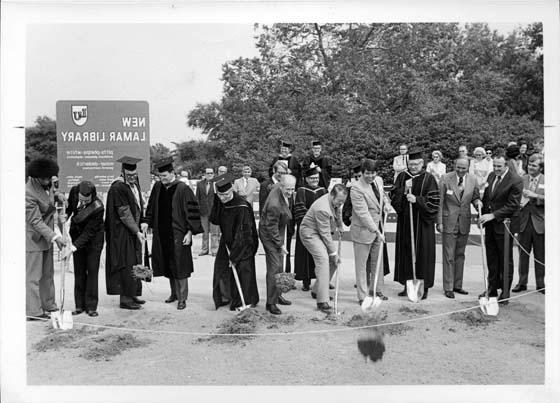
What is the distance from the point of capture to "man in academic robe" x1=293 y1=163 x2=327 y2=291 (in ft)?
21.1

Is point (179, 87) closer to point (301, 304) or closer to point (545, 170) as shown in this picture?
point (301, 304)

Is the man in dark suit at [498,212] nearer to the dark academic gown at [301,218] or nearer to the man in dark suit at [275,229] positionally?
the dark academic gown at [301,218]

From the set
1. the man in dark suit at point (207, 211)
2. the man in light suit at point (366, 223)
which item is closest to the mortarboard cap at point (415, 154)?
the man in light suit at point (366, 223)

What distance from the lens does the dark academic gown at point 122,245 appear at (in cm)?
630

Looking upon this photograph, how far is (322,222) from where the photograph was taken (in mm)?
6289

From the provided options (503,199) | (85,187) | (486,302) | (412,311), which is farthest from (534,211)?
(85,187)

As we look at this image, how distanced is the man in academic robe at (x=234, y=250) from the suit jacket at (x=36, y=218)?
5.62 feet

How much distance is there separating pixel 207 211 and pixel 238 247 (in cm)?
67

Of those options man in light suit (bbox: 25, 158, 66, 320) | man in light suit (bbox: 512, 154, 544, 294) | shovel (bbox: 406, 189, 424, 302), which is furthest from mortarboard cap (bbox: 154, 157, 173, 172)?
man in light suit (bbox: 512, 154, 544, 294)

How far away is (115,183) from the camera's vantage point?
6.20 m

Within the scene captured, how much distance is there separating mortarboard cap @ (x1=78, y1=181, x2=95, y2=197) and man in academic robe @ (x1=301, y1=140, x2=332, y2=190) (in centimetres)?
227

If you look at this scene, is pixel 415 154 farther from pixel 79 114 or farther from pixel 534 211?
pixel 79 114

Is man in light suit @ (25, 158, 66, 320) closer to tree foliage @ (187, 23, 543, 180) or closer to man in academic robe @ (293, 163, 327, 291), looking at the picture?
tree foliage @ (187, 23, 543, 180)
